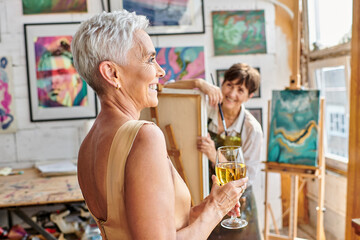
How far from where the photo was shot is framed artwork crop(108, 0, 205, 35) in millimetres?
3396

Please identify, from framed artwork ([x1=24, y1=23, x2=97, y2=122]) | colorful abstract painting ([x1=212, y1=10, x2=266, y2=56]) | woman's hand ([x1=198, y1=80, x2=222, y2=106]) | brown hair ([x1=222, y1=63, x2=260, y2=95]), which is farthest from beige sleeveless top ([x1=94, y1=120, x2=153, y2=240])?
colorful abstract painting ([x1=212, y1=10, x2=266, y2=56])

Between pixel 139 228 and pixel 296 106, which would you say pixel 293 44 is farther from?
pixel 139 228

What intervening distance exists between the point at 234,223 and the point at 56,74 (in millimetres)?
2600

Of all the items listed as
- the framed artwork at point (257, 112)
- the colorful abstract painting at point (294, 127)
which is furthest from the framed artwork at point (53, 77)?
the colorful abstract painting at point (294, 127)

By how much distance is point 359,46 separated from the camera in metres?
2.30

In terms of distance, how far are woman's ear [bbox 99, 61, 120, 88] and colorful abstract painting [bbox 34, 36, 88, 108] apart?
2578mm

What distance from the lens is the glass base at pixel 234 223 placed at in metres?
1.29

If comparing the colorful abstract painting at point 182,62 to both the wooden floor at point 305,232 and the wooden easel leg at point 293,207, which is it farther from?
the wooden floor at point 305,232

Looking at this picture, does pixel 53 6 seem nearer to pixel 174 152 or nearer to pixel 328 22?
pixel 174 152

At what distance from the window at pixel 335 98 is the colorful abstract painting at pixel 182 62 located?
1.09 m

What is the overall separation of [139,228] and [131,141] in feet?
0.61

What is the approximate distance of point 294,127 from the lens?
2.91 m

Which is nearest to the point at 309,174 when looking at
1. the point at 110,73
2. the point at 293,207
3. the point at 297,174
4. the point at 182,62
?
the point at 297,174

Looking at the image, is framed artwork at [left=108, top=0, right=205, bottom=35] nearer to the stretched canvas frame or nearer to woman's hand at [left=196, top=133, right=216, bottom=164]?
the stretched canvas frame
